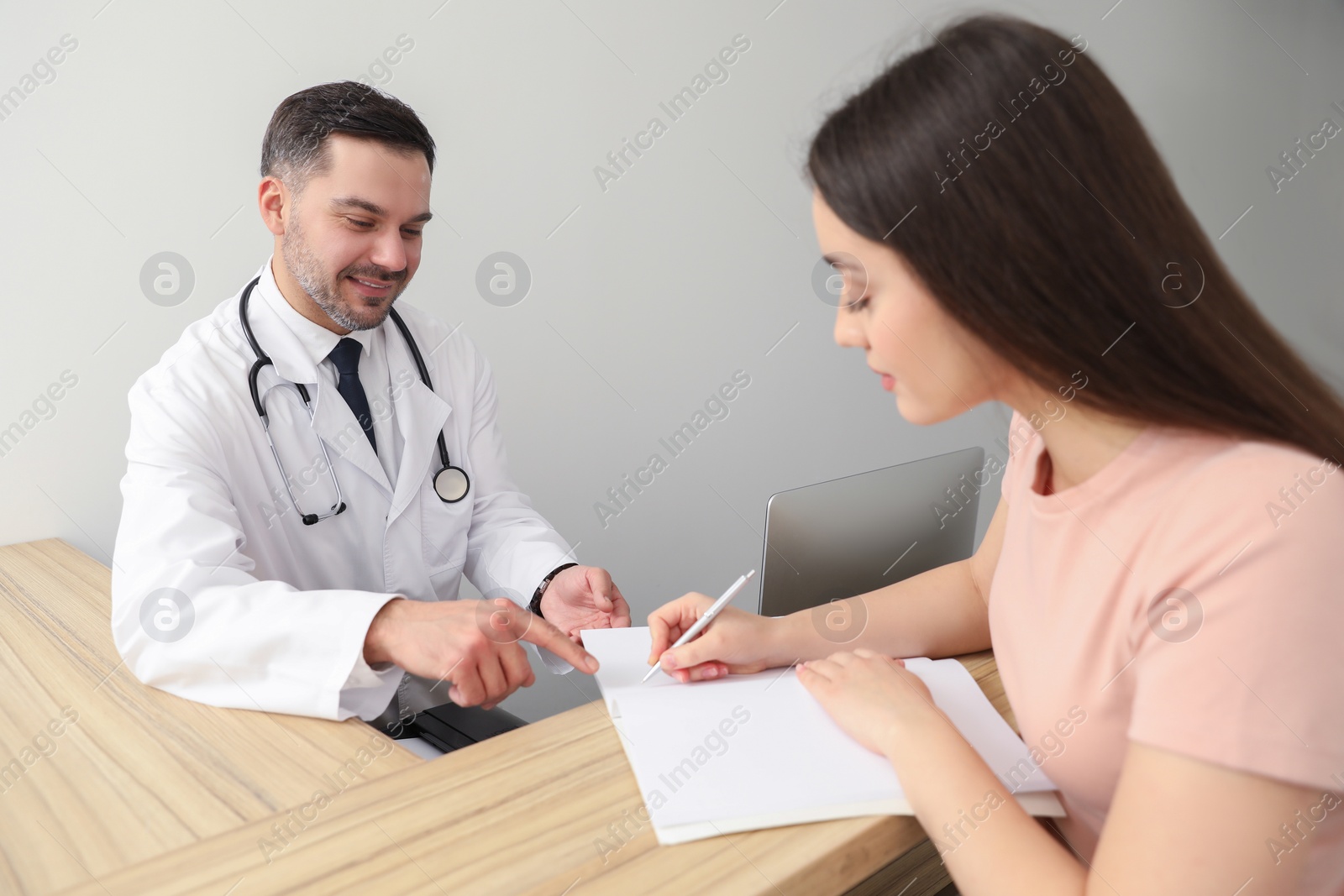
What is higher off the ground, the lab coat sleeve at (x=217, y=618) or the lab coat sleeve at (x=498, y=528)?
the lab coat sleeve at (x=217, y=618)

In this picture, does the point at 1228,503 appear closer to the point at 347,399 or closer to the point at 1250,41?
the point at 347,399

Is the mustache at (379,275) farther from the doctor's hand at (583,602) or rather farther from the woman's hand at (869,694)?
the woman's hand at (869,694)

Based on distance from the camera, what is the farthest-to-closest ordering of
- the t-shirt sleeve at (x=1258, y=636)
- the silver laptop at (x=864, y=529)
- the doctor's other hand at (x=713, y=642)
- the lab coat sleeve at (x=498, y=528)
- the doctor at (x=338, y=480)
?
1. the lab coat sleeve at (x=498, y=528)
2. the silver laptop at (x=864, y=529)
3. the doctor at (x=338, y=480)
4. the doctor's other hand at (x=713, y=642)
5. the t-shirt sleeve at (x=1258, y=636)

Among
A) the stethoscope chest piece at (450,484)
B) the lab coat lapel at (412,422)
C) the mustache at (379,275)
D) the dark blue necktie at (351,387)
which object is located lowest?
the stethoscope chest piece at (450,484)

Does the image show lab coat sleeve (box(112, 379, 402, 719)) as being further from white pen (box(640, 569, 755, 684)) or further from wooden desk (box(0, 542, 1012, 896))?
white pen (box(640, 569, 755, 684))

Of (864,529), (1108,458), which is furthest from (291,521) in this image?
(1108,458)

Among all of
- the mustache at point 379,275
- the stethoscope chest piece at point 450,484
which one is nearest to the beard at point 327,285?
the mustache at point 379,275

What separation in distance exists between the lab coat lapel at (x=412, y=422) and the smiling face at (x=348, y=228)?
0.36 feet

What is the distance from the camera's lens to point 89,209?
177cm

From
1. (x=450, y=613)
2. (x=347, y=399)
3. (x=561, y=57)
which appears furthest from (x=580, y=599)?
(x=561, y=57)

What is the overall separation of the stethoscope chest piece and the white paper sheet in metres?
0.76

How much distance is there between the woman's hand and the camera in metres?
0.90

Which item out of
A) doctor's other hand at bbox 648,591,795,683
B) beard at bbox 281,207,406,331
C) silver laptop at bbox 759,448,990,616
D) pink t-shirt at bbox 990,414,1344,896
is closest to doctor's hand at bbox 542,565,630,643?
silver laptop at bbox 759,448,990,616

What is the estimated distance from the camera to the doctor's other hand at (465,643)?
1153 mm
